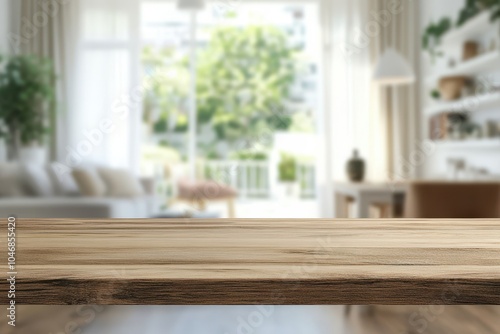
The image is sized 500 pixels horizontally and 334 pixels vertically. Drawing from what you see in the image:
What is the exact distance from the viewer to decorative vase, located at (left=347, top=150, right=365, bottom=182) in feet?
9.23

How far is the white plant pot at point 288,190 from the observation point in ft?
10.7

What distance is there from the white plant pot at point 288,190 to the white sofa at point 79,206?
65 centimetres

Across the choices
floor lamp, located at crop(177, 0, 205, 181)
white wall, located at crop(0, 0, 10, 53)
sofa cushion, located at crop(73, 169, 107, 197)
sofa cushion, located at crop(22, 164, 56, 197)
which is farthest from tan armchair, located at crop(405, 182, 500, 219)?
white wall, located at crop(0, 0, 10, 53)

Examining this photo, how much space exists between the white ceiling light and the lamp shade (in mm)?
1056

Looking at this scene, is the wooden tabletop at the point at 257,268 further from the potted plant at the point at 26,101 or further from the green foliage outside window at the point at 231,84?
the green foliage outside window at the point at 231,84

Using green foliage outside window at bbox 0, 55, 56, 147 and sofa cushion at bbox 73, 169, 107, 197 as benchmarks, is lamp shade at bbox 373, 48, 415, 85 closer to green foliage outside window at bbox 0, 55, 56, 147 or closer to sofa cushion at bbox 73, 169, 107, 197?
sofa cushion at bbox 73, 169, 107, 197

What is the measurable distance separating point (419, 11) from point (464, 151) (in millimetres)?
853

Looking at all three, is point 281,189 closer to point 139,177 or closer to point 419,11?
point 139,177

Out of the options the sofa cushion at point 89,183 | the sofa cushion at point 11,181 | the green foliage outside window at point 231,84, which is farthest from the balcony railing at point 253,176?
the sofa cushion at point 11,181

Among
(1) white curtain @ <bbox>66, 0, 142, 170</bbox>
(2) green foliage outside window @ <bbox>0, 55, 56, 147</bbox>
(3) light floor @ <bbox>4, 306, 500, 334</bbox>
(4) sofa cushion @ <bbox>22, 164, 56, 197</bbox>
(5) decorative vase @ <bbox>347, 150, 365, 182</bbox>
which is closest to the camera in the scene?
(3) light floor @ <bbox>4, 306, 500, 334</bbox>

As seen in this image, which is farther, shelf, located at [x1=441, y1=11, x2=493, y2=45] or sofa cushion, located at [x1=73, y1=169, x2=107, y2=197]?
sofa cushion, located at [x1=73, y1=169, x2=107, y2=197]

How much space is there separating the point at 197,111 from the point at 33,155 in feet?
3.21

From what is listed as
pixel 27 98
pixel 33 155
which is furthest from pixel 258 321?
pixel 27 98

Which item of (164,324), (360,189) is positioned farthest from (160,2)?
(164,324)
